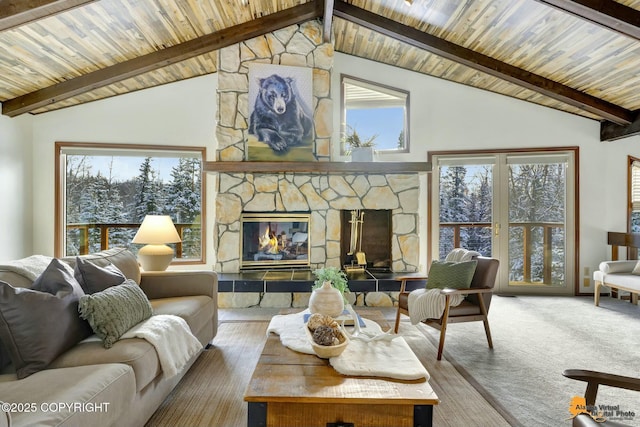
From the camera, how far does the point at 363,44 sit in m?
5.27

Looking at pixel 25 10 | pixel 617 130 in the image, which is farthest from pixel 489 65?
pixel 25 10

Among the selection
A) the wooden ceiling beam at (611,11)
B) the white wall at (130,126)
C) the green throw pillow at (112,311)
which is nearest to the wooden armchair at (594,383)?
the green throw pillow at (112,311)

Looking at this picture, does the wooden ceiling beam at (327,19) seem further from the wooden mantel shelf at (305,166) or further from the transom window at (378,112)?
the wooden mantel shelf at (305,166)

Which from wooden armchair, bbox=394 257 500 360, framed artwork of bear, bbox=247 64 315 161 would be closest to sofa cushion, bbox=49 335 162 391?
wooden armchair, bbox=394 257 500 360

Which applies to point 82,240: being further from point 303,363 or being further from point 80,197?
point 303,363

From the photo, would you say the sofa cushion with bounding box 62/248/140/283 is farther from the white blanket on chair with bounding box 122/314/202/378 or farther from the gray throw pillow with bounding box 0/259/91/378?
the gray throw pillow with bounding box 0/259/91/378

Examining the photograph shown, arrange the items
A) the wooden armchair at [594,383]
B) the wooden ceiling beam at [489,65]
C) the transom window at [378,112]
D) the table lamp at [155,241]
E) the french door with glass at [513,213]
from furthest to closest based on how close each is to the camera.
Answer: the transom window at [378,112]
the french door with glass at [513,213]
the wooden ceiling beam at [489,65]
the table lamp at [155,241]
the wooden armchair at [594,383]

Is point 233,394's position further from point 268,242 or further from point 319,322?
point 268,242

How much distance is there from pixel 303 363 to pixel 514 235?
479 centimetres

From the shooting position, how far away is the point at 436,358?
117 inches

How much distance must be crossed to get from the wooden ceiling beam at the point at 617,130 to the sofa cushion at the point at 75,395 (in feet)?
19.7

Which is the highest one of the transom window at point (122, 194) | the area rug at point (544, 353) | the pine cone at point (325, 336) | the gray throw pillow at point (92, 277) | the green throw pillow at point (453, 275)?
the transom window at point (122, 194)

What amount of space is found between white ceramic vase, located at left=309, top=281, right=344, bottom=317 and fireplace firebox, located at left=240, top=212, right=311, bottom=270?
2.48 meters

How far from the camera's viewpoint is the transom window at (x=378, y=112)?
5.71 m
